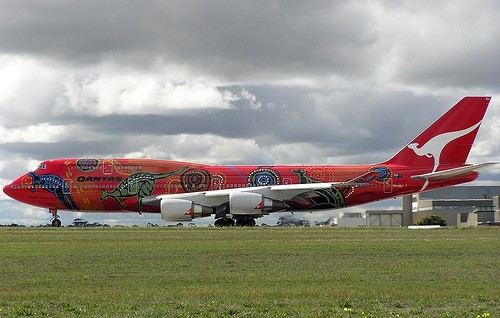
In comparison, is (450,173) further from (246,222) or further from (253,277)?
(253,277)

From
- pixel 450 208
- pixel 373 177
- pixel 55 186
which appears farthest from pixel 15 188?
pixel 450 208

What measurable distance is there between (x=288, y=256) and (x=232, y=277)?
6.57 meters

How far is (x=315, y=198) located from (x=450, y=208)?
245 feet

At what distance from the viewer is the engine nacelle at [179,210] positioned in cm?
5812

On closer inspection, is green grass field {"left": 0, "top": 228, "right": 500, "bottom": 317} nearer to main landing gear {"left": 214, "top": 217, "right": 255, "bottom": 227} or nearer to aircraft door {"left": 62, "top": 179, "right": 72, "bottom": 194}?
main landing gear {"left": 214, "top": 217, "right": 255, "bottom": 227}

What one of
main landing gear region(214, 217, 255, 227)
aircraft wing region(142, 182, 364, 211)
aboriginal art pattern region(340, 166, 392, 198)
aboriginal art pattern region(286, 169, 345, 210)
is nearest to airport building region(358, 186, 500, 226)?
aboriginal art pattern region(340, 166, 392, 198)

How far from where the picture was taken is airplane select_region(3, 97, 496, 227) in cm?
6181

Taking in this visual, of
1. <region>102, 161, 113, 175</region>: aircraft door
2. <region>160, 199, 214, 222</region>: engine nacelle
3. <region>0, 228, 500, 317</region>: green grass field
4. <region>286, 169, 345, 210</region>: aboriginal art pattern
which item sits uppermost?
<region>102, 161, 113, 175</region>: aircraft door

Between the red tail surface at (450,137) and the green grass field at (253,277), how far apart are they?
22.9 metres

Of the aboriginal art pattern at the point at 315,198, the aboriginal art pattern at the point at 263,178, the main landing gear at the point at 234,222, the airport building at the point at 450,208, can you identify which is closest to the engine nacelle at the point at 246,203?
the main landing gear at the point at 234,222

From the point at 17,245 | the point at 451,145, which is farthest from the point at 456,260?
the point at 451,145

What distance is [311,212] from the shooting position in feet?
211

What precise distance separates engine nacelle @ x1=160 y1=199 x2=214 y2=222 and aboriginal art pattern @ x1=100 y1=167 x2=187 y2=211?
3.88 metres

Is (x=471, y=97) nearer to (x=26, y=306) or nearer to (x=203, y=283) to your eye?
(x=203, y=283)
